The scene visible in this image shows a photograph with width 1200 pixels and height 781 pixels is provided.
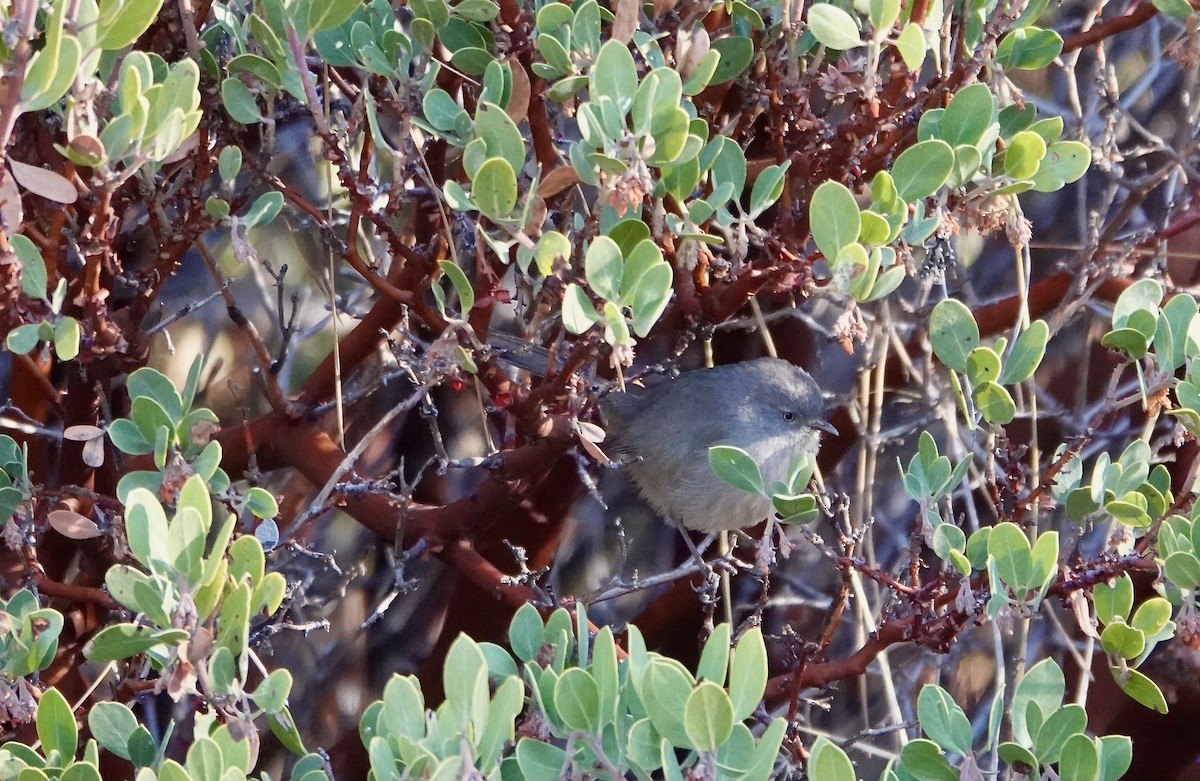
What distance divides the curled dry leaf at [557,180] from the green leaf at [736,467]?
435 mm

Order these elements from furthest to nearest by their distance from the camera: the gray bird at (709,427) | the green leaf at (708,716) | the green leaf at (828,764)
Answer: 1. the gray bird at (709,427)
2. the green leaf at (828,764)
3. the green leaf at (708,716)

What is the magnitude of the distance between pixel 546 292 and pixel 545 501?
46.9 inches

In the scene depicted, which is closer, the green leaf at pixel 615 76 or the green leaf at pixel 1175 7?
the green leaf at pixel 615 76

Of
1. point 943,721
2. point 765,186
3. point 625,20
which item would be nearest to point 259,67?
point 625,20

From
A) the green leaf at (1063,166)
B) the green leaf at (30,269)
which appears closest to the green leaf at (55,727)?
the green leaf at (30,269)

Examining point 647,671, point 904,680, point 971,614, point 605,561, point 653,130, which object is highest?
point 653,130

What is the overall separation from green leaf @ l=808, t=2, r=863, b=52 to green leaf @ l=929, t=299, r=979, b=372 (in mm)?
398

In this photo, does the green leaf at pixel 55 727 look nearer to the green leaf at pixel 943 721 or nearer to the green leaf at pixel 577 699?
the green leaf at pixel 577 699

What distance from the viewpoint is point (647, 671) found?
1149mm

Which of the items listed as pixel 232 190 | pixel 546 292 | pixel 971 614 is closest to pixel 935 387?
pixel 971 614

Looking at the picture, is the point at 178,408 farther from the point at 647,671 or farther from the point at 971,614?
the point at 971,614

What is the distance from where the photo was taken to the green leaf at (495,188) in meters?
1.36

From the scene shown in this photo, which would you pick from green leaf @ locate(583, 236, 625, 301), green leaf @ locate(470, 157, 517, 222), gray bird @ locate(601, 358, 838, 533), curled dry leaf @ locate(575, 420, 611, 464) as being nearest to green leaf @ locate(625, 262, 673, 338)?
green leaf @ locate(583, 236, 625, 301)

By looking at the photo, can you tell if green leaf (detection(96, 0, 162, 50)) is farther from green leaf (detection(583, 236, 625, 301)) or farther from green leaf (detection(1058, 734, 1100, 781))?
green leaf (detection(1058, 734, 1100, 781))
